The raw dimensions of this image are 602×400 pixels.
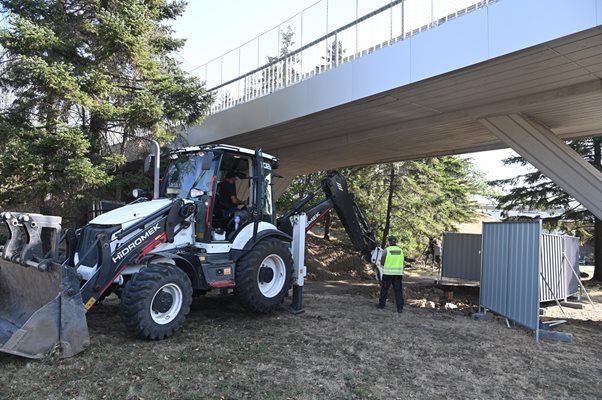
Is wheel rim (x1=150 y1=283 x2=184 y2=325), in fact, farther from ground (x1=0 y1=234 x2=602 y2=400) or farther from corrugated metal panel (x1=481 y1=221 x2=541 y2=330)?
corrugated metal panel (x1=481 y1=221 x2=541 y2=330)

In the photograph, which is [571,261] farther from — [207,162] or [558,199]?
[207,162]

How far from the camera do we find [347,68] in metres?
11.6

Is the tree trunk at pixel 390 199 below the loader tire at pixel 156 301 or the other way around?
the other way around

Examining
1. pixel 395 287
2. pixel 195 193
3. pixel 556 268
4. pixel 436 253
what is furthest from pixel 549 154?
pixel 436 253

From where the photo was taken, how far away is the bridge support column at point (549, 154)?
11.4m

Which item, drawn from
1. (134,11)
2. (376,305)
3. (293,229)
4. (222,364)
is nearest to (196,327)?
(222,364)

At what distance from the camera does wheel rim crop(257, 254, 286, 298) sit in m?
8.05

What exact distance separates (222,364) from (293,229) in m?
3.88

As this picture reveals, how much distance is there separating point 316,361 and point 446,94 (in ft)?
24.0

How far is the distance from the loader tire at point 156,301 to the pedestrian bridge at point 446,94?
6420 mm

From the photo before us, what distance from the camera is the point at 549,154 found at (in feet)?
39.6

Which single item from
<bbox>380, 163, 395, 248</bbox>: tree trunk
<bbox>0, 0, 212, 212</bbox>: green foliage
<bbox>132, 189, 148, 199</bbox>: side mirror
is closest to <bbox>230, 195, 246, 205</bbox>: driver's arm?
<bbox>132, 189, 148, 199</bbox>: side mirror

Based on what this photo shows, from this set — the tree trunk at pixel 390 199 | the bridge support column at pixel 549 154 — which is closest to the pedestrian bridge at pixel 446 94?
the bridge support column at pixel 549 154

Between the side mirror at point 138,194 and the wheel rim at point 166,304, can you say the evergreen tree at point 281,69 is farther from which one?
the wheel rim at point 166,304
